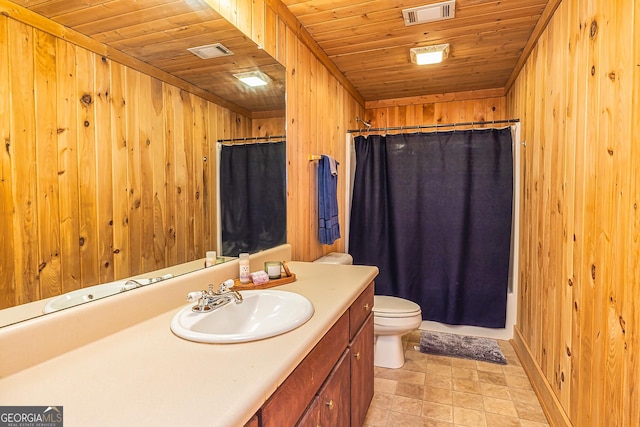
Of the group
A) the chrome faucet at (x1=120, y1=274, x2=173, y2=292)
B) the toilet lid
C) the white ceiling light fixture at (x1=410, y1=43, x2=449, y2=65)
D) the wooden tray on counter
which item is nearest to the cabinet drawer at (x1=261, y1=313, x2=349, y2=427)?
the wooden tray on counter

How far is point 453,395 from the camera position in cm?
200

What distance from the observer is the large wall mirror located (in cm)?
76

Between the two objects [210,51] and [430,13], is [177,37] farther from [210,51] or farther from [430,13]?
[430,13]

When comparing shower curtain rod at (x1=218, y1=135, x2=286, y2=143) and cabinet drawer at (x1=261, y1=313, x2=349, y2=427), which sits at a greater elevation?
shower curtain rod at (x1=218, y1=135, x2=286, y2=143)

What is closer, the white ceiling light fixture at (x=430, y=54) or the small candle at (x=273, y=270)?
the small candle at (x=273, y=270)

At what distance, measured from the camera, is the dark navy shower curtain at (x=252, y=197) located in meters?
1.48

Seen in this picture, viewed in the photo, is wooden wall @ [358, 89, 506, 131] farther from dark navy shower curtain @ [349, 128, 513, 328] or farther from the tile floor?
the tile floor

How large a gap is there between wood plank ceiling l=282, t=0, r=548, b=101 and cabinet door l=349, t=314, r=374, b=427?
175cm

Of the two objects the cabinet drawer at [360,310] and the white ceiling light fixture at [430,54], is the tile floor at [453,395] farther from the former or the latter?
the white ceiling light fixture at [430,54]

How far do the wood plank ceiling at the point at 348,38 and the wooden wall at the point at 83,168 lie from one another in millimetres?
108

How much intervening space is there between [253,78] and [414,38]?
4.17 feet

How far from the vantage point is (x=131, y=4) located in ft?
3.40

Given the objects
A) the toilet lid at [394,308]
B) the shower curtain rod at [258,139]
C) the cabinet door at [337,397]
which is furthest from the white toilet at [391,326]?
the shower curtain rod at [258,139]

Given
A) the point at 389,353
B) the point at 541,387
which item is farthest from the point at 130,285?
the point at 541,387
